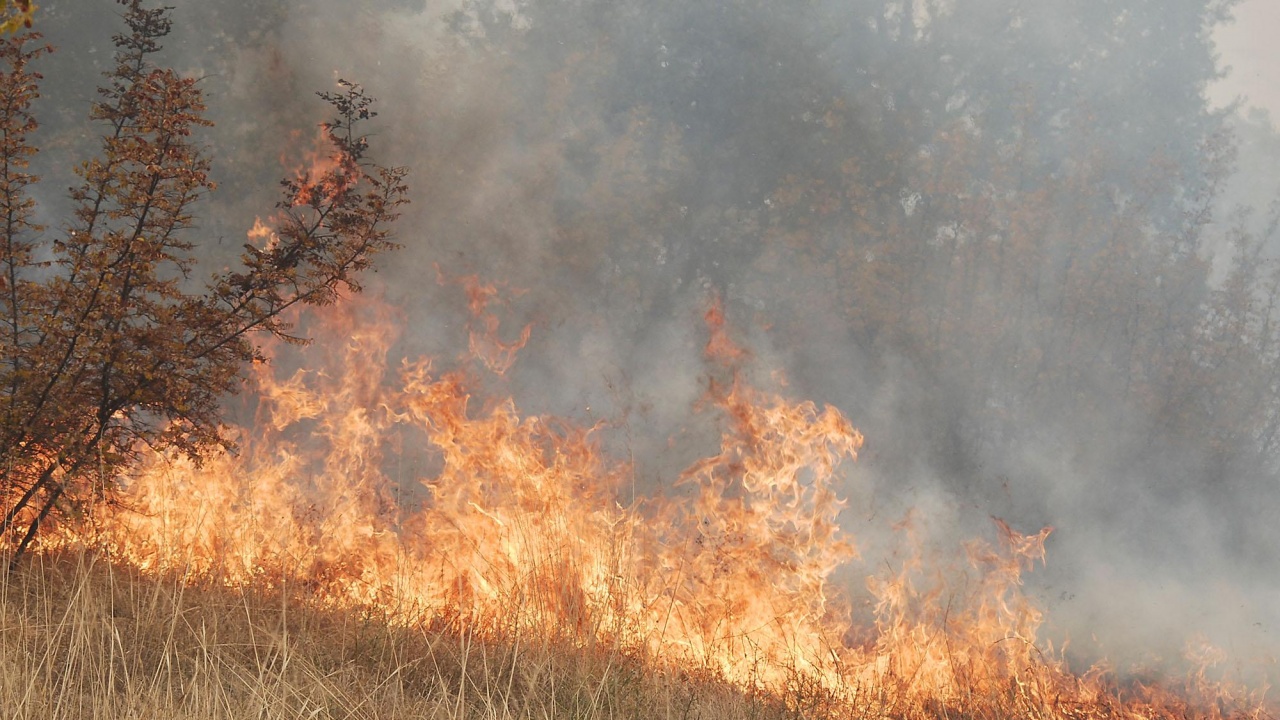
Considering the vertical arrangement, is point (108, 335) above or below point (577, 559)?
above

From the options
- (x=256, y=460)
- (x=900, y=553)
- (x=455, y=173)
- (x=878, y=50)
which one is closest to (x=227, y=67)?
(x=455, y=173)

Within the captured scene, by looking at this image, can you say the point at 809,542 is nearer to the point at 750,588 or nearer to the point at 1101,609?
the point at 750,588

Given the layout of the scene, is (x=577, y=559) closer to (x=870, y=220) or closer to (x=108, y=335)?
(x=108, y=335)

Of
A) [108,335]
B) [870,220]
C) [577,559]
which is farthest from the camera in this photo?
[870,220]

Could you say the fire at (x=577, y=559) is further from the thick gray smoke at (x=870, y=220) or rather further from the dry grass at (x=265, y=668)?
the thick gray smoke at (x=870, y=220)

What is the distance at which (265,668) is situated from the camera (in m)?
3.68

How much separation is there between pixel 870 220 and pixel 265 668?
10.7 m

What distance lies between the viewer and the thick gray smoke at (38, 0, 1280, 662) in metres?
12.0

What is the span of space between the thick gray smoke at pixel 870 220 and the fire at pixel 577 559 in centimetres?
309

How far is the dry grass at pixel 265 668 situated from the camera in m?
3.25

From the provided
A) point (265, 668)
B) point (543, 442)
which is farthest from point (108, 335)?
point (543, 442)

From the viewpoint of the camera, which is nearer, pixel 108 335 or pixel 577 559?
pixel 108 335

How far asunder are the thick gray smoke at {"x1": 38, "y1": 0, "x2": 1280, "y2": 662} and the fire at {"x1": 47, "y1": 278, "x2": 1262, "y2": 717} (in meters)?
3.09

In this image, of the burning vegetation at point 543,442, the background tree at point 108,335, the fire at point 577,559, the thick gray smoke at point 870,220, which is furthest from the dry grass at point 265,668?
the thick gray smoke at point 870,220
